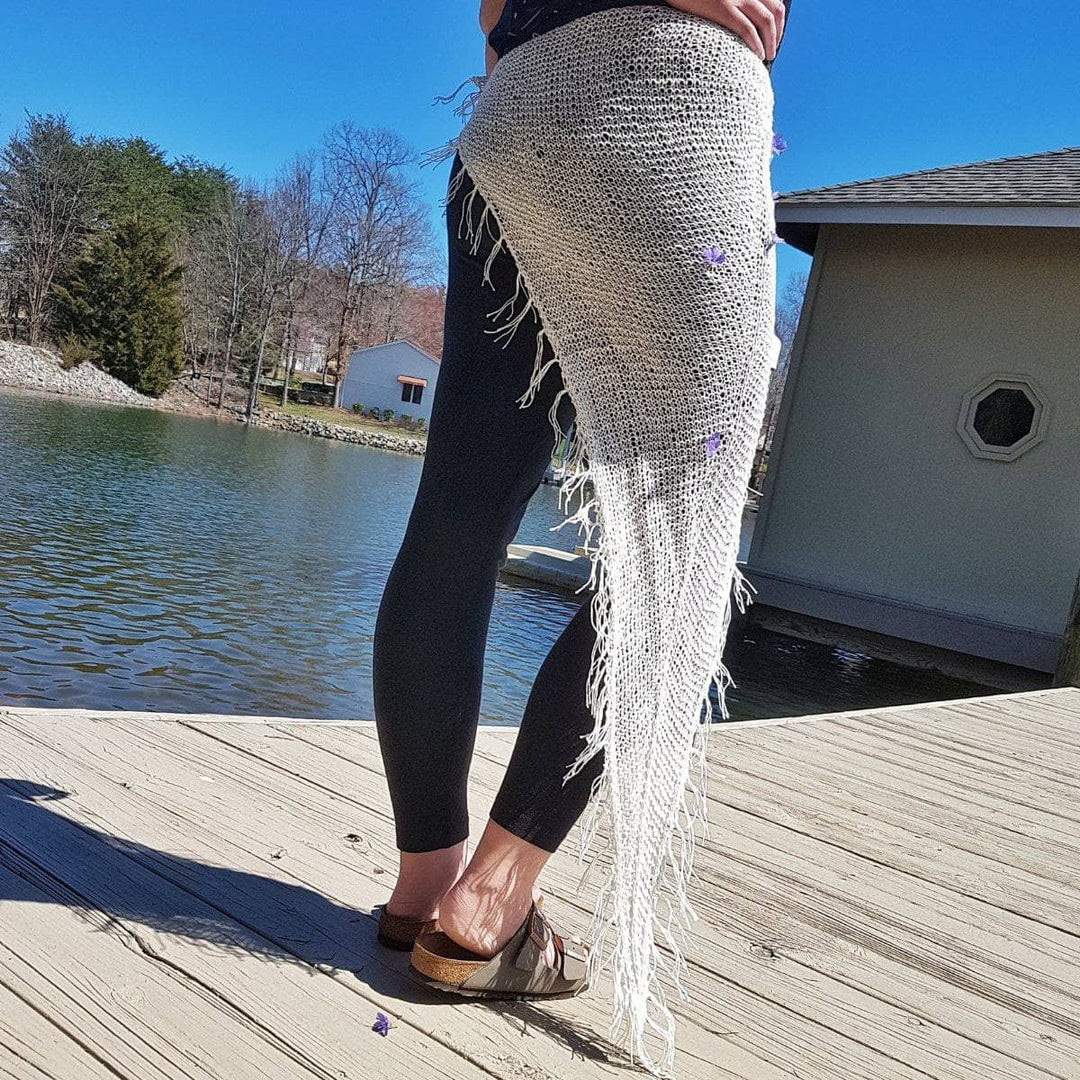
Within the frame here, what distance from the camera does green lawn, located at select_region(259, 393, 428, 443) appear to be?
33750 mm

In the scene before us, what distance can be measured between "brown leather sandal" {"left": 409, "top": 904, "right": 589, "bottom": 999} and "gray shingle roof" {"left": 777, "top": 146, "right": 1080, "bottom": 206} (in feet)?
21.6

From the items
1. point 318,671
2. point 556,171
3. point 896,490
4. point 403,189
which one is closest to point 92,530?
point 318,671

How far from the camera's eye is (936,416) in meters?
7.40

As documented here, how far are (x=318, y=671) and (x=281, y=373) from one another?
39935 millimetres

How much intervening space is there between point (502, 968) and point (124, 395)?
28.5 metres

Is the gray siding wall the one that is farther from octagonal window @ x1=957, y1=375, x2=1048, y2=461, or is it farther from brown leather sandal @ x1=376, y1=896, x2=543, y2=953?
brown leather sandal @ x1=376, y1=896, x2=543, y2=953

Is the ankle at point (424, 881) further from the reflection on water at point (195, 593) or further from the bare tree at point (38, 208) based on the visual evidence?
the bare tree at point (38, 208)

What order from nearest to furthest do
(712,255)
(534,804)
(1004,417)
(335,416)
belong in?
(712,255)
(534,804)
(1004,417)
(335,416)

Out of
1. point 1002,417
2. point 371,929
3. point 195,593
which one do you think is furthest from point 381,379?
point 371,929

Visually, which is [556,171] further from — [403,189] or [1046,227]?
[403,189]

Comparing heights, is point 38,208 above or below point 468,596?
above

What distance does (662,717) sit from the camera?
0.99 m

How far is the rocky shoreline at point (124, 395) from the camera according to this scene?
25177 mm

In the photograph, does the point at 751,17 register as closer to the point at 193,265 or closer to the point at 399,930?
the point at 399,930
